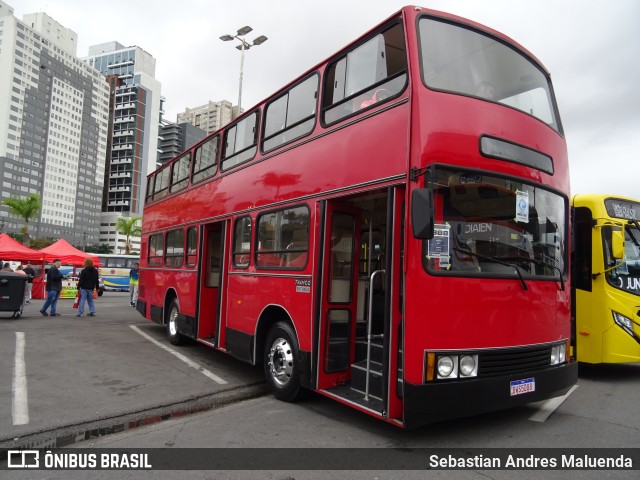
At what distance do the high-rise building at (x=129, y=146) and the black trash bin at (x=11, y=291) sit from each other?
129 metres

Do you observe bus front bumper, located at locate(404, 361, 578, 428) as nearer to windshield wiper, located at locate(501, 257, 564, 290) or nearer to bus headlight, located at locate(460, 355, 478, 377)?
bus headlight, located at locate(460, 355, 478, 377)

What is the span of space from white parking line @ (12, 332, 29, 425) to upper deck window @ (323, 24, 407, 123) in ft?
15.2

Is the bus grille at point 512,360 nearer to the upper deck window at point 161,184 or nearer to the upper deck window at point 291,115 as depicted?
the upper deck window at point 291,115

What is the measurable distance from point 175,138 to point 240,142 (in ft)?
454

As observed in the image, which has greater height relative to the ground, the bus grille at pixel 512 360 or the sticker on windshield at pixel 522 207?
the sticker on windshield at pixel 522 207

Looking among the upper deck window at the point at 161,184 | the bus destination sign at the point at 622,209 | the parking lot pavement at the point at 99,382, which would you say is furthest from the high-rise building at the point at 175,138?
the bus destination sign at the point at 622,209

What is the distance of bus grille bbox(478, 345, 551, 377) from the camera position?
4.11 metres

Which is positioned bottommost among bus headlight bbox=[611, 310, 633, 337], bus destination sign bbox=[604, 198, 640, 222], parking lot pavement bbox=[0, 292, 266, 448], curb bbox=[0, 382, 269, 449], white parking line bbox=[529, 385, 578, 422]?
curb bbox=[0, 382, 269, 449]

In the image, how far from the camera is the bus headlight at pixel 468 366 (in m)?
4.01

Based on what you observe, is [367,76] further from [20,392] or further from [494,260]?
[20,392]

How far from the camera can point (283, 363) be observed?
579 cm

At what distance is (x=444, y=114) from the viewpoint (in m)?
4.21

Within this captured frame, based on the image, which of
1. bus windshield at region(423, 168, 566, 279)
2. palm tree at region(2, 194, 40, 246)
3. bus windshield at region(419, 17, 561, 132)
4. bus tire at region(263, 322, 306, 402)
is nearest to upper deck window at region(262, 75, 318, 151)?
bus windshield at region(419, 17, 561, 132)

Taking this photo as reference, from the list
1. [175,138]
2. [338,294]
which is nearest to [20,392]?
[338,294]
